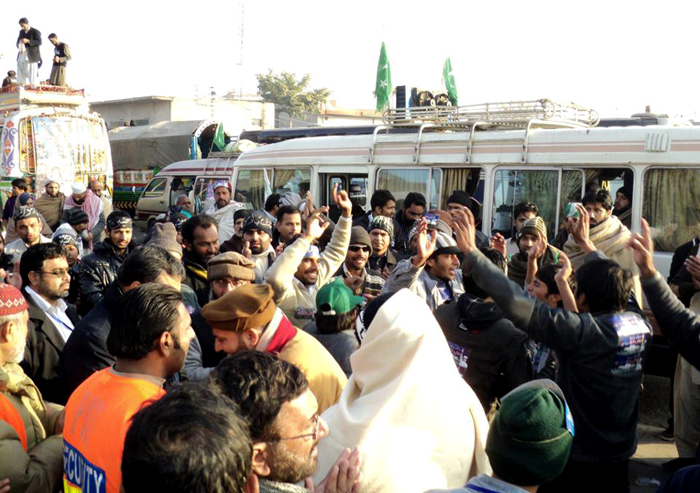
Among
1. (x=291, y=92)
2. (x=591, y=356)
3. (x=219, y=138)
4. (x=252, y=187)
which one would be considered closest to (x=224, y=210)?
(x=252, y=187)

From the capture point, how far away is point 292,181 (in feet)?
34.9

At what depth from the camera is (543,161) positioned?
317 inches

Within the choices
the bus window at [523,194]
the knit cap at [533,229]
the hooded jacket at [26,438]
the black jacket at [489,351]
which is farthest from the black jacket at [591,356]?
the bus window at [523,194]

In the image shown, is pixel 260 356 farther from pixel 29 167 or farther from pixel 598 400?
pixel 29 167

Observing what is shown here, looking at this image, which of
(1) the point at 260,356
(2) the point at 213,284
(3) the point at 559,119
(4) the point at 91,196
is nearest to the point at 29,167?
(4) the point at 91,196

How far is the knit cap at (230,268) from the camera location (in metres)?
4.19

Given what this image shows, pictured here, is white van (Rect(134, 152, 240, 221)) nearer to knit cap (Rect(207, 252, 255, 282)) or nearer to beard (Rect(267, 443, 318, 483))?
knit cap (Rect(207, 252, 255, 282))

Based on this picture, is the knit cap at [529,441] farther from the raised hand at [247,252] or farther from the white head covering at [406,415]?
the raised hand at [247,252]

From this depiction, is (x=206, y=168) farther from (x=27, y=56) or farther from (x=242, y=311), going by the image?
(x=242, y=311)

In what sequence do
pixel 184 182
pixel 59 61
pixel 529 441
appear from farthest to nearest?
pixel 184 182, pixel 59 61, pixel 529 441

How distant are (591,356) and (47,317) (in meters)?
2.84

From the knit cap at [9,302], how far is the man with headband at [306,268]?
1754 mm

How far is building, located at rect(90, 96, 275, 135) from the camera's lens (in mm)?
30516

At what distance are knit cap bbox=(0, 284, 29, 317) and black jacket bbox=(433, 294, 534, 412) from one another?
6.95 ft
